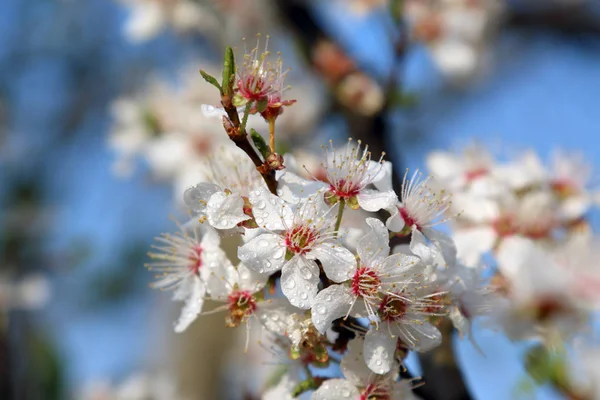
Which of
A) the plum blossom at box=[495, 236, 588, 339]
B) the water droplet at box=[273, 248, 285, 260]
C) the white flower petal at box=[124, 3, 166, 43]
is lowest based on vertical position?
the plum blossom at box=[495, 236, 588, 339]

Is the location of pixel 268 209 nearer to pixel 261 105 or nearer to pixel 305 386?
pixel 261 105

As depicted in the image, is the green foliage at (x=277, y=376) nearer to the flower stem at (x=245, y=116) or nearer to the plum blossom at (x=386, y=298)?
the plum blossom at (x=386, y=298)

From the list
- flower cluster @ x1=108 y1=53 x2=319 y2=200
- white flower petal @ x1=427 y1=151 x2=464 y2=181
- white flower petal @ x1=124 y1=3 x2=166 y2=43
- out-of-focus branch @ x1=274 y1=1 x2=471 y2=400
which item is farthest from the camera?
white flower petal @ x1=124 y1=3 x2=166 y2=43

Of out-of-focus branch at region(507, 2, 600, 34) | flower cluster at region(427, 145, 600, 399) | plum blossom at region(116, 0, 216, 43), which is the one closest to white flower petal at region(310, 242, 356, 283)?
flower cluster at region(427, 145, 600, 399)

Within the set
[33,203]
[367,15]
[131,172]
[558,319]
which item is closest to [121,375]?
[33,203]

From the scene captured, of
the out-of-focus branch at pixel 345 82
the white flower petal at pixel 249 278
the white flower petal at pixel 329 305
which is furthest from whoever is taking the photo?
the out-of-focus branch at pixel 345 82

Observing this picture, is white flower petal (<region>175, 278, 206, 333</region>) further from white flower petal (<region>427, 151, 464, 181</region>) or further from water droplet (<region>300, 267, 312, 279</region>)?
white flower petal (<region>427, 151, 464, 181</region>)

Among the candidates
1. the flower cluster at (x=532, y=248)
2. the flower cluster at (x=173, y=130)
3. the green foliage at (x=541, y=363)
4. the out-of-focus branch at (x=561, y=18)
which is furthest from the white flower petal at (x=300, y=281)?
the out-of-focus branch at (x=561, y=18)

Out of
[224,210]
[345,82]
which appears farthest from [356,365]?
[345,82]
